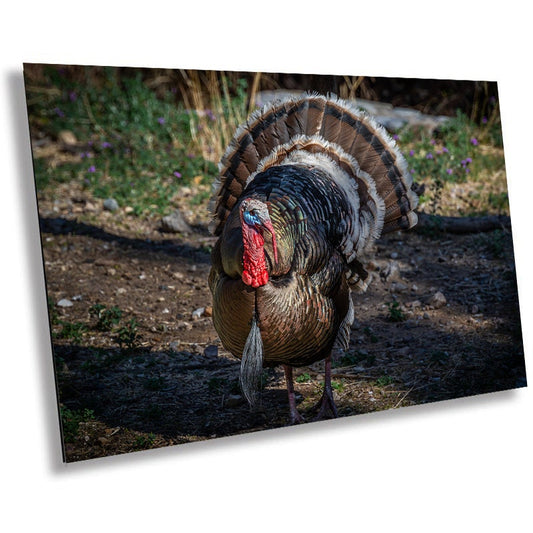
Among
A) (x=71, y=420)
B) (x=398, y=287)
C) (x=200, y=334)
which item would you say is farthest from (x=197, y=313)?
(x=398, y=287)

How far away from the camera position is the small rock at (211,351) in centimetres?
301

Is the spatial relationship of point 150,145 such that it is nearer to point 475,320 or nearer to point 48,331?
point 48,331

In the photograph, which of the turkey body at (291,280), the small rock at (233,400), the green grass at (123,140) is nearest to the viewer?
the turkey body at (291,280)

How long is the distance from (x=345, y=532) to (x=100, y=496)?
102 cm

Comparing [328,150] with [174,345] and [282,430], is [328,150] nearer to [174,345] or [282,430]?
[174,345]

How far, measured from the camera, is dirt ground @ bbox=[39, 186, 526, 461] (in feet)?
8.98

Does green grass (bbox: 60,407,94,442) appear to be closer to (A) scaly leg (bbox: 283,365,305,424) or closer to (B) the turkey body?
(B) the turkey body

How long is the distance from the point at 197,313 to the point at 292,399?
0.51 m

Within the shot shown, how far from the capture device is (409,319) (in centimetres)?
340

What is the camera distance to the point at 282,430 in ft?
10.0

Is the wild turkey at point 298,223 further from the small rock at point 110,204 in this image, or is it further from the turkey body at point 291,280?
the small rock at point 110,204

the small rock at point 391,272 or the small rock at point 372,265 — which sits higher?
the small rock at point 372,265

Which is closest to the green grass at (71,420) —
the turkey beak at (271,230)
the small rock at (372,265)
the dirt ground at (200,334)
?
the dirt ground at (200,334)

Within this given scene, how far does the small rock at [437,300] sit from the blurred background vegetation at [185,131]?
0.41m
